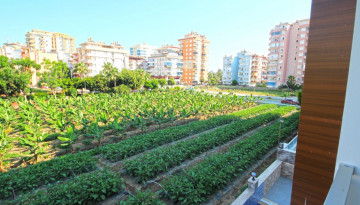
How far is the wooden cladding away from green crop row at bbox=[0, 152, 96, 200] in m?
8.69

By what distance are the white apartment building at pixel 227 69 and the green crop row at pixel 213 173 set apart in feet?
248

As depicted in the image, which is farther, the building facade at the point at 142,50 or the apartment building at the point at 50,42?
the building facade at the point at 142,50

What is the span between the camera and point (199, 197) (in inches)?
270

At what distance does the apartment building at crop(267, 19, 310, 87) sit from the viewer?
52.3 meters

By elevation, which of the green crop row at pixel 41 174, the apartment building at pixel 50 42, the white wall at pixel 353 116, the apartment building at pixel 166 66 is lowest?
the green crop row at pixel 41 174

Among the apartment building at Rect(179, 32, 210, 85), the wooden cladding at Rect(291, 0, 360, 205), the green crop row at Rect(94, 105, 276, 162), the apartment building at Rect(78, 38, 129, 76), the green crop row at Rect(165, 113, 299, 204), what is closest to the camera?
the wooden cladding at Rect(291, 0, 360, 205)

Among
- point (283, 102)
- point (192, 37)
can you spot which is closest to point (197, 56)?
point (192, 37)

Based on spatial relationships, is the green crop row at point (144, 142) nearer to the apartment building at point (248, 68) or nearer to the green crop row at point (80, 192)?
the green crop row at point (80, 192)

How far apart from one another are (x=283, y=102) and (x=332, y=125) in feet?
118

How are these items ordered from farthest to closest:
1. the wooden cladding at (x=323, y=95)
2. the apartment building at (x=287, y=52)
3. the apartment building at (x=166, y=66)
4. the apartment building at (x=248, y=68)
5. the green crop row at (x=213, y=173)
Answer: the apartment building at (x=248, y=68) → the apartment building at (x=166, y=66) → the apartment building at (x=287, y=52) → the green crop row at (x=213, y=173) → the wooden cladding at (x=323, y=95)

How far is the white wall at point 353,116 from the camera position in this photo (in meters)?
2.50

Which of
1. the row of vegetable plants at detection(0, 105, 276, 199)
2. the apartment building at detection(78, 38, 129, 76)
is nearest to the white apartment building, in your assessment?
the apartment building at detection(78, 38, 129, 76)

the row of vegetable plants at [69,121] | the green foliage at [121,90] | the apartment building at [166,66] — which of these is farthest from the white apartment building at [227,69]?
the row of vegetable plants at [69,121]

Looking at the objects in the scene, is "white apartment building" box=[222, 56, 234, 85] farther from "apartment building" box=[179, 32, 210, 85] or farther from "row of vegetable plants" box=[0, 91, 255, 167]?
"row of vegetable plants" box=[0, 91, 255, 167]
